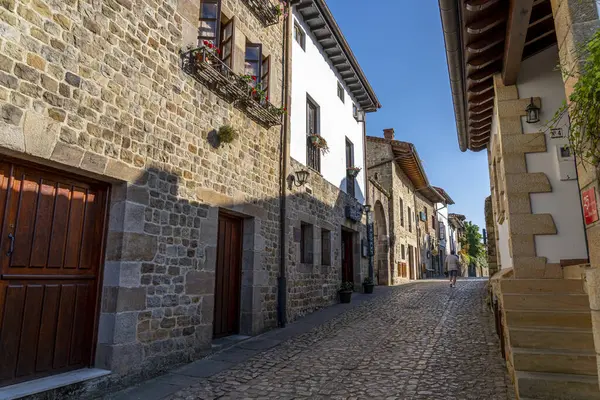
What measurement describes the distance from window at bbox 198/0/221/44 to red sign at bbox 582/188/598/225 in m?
5.27

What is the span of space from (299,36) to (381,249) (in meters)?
9.45

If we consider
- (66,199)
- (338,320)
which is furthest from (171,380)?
(338,320)

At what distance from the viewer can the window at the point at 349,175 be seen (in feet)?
40.2

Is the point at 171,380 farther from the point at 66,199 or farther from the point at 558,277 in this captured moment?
the point at 558,277

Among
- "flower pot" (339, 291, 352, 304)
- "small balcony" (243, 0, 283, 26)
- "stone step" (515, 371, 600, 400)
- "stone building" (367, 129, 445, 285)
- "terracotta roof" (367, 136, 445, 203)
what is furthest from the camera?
"terracotta roof" (367, 136, 445, 203)

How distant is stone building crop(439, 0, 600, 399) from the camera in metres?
3.39

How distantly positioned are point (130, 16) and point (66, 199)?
2248 millimetres

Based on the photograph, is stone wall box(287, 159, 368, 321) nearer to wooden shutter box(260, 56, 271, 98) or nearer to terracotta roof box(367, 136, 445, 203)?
wooden shutter box(260, 56, 271, 98)

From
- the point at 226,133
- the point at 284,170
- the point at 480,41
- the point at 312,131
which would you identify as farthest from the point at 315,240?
the point at 480,41

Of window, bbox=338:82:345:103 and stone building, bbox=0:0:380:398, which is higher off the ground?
window, bbox=338:82:345:103

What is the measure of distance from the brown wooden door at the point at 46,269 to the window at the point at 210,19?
9.96ft

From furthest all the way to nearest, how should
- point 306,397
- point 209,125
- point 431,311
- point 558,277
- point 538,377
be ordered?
point 431,311 → point 209,125 → point 558,277 → point 306,397 → point 538,377

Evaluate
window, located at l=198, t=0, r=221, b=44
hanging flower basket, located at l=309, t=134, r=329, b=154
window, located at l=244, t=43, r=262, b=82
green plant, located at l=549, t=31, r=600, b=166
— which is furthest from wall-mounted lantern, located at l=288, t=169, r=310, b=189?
green plant, located at l=549, t=31, r=600, b=166

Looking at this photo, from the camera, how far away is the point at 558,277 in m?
4.26
